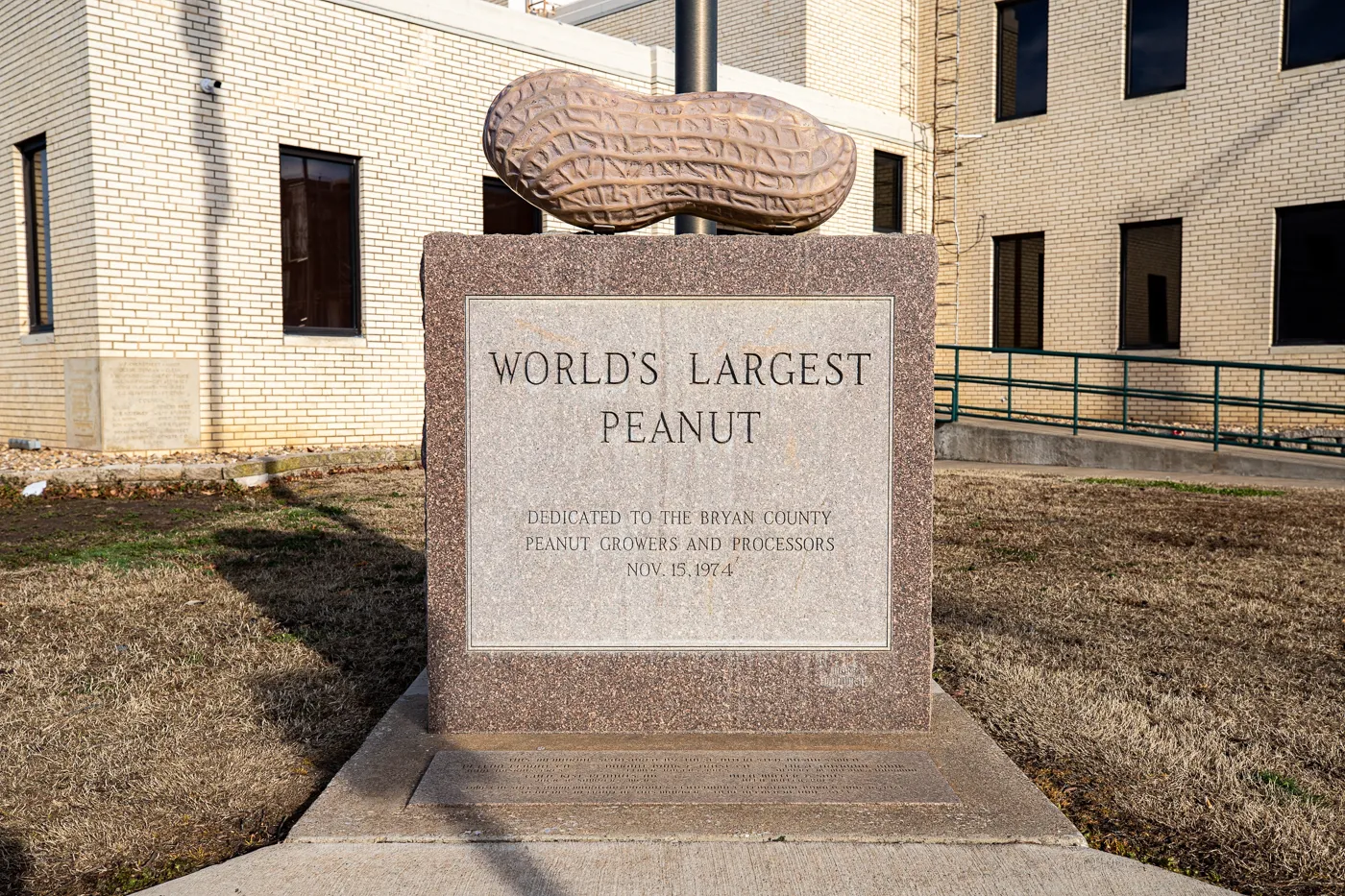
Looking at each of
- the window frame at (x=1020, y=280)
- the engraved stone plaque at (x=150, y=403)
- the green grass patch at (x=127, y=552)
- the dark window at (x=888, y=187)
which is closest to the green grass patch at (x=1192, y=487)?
the window frame at (x=1020, y=280)

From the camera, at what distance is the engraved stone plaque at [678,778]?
2.91 m

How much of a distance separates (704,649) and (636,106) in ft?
5.92

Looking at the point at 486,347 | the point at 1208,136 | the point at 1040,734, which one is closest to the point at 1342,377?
the point at 1208,136

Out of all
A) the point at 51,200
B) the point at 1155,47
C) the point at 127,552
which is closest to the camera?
the point at 127,552

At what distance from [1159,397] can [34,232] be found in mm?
14019

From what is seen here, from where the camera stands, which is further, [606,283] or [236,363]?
[236,363]

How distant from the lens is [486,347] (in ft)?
11.2

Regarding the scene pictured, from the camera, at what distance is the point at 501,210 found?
14.4 m

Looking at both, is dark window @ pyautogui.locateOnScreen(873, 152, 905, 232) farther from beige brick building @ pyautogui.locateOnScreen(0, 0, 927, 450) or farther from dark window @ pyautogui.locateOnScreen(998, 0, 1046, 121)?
beige brick building @ pyautogui.locateOnScreen(0, 0, 927, 450)

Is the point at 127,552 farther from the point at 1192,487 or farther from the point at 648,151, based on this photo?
the point at 1192,487

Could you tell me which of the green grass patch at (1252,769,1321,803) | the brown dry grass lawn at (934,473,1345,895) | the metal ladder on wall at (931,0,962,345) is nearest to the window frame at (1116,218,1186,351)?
the metal ladder on wall at (931,0,962,345)

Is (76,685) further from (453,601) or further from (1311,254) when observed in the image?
(1311,254)

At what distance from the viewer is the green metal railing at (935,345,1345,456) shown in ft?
43.9

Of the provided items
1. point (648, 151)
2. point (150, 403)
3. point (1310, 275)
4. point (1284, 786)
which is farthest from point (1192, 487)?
point (150, 403)
